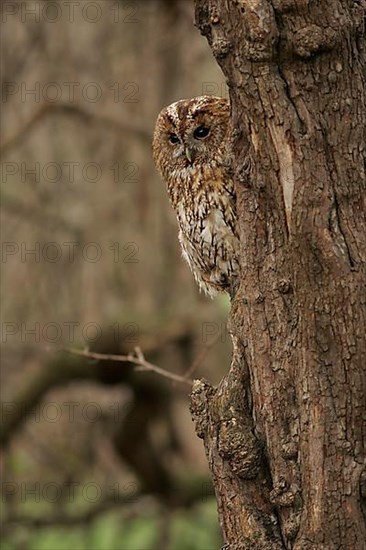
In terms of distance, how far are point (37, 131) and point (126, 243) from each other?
3.19 feet

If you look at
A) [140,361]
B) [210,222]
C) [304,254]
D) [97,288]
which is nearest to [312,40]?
[304,254]

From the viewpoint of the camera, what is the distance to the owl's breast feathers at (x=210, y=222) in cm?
359

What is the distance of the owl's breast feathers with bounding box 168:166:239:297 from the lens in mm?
3594

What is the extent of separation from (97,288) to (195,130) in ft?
12.2

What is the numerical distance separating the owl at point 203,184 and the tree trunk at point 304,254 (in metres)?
1.16

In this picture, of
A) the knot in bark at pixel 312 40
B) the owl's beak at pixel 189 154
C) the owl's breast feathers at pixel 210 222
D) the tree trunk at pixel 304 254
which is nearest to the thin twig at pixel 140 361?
the owl's breast feathers at pixel 210 222

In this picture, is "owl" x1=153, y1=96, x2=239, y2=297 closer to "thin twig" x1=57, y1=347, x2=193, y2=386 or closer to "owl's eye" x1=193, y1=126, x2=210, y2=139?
"owl's eye" x1=193, y1=126, x2=210, y2=139

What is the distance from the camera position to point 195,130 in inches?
147

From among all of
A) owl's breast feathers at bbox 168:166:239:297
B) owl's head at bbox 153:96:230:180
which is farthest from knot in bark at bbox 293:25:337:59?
owl's head at bbox 153:96:230:180

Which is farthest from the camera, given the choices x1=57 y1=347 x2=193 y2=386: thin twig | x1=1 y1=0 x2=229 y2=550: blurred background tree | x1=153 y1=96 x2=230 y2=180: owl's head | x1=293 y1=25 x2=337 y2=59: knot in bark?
x1=1 y1=0 x2=229 y2=550: blurred background tree

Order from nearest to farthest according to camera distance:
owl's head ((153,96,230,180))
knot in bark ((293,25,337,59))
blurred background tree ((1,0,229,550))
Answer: knot in bark ((293,25,337,59)), owl's head ((153,96,230,180)), blurred background tree ((1,0,229,550))

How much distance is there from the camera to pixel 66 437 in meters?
6.85

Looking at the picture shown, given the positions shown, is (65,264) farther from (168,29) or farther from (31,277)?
(168,29)

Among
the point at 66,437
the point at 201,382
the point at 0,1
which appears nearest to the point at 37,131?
the point at 0,1
